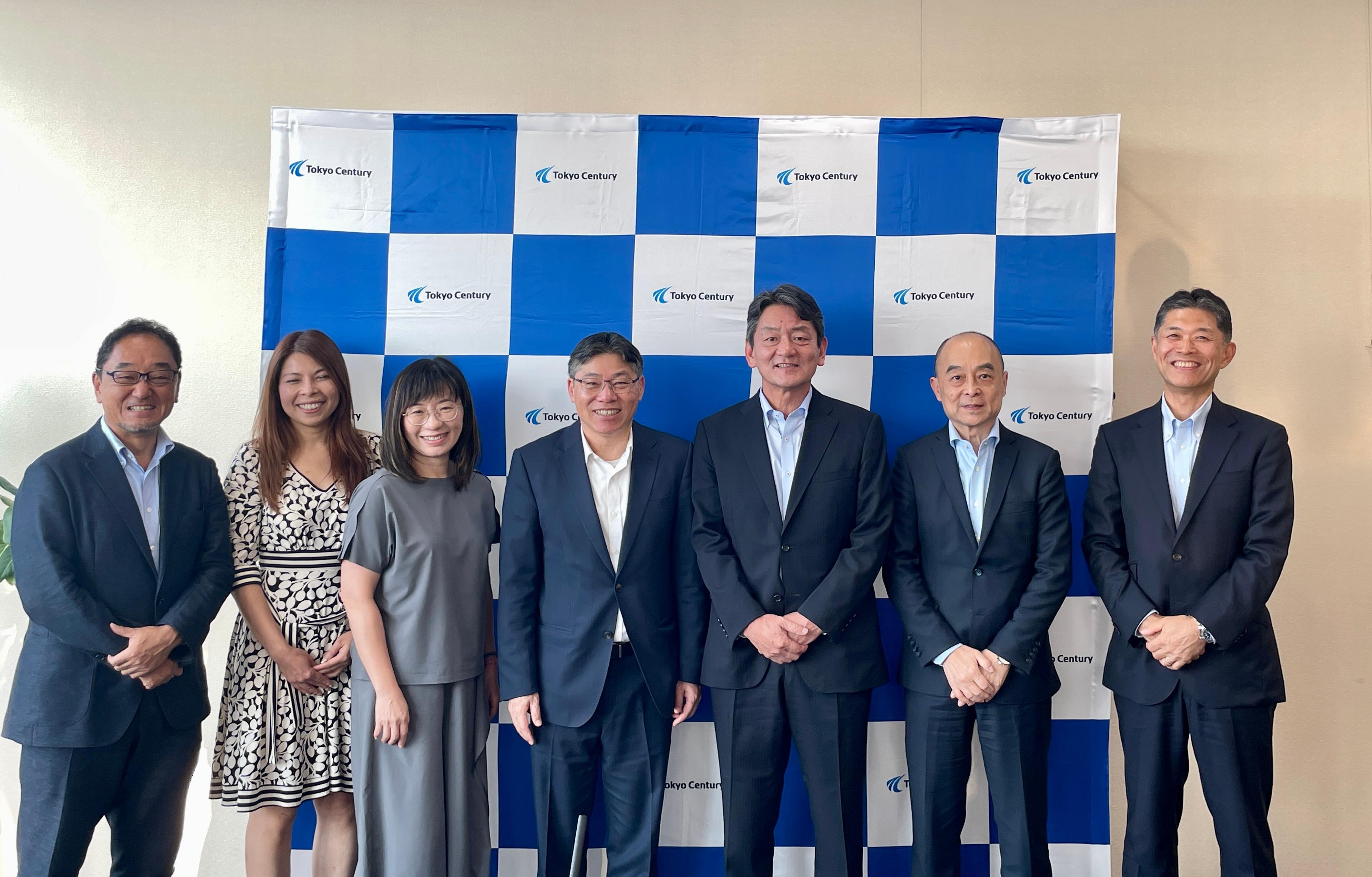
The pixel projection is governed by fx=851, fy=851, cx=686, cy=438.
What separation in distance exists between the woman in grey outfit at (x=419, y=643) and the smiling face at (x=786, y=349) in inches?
34.9

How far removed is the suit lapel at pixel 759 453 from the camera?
2.42 m

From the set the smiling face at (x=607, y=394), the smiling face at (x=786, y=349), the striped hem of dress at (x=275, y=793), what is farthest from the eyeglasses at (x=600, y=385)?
the striped hem of dress at (x=275, y=793)

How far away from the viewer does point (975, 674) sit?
2.30m

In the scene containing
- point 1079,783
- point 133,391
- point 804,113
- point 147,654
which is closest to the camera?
point 147,654

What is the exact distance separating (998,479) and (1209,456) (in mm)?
570

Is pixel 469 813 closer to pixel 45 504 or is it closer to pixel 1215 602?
pixel 45 504

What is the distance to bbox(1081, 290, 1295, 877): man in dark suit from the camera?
226cm

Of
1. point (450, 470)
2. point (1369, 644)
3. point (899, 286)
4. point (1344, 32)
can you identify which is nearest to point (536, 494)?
point (450, 470)

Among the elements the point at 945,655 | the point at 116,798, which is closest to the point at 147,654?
the point at 116,798

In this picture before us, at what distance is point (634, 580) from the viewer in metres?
2.38

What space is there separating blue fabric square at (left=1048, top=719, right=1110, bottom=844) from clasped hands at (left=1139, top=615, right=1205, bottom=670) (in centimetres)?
64

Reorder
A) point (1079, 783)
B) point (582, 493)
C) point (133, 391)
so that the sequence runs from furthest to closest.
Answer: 1. point (1079, 783)
2. point (582, 493)
3. point (133, 391)

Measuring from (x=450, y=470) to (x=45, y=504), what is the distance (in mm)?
1009

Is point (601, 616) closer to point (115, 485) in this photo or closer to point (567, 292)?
point (567, 292)
